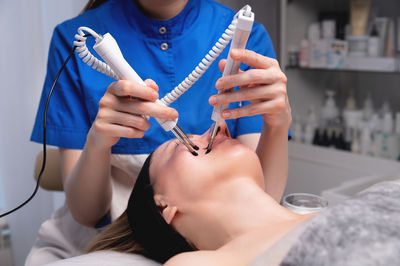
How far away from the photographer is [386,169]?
2.04m

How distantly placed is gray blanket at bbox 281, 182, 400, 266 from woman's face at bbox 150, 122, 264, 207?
0.94ft

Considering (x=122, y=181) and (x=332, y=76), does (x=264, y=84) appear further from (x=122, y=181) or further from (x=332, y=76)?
(x=332, y=76)

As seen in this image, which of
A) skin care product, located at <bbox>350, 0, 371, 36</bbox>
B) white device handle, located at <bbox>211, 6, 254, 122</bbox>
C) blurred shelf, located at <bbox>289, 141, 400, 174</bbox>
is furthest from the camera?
skin care product, located at <bbox>350, 0, 371, 36</bbox>

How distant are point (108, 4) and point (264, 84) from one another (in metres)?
0.62

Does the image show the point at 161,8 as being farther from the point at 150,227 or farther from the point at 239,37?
the point at 150,227

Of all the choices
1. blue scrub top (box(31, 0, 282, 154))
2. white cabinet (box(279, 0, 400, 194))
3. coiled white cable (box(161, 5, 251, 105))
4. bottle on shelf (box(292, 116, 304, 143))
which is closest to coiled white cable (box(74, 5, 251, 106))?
coiled white cable (box(161, 5, 251, 105))

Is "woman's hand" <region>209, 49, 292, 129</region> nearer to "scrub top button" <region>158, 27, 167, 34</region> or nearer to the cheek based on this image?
the cheek

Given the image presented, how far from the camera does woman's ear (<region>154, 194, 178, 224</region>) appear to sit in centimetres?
83

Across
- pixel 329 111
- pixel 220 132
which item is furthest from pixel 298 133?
pixel 220 132

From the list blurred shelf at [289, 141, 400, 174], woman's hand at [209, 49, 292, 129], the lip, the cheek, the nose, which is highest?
woman's hand at [209, 49, 292, 129]

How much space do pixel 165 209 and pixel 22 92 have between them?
124 centimetres

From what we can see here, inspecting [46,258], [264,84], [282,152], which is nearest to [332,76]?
[282,152]

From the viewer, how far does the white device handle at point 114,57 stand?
715mm

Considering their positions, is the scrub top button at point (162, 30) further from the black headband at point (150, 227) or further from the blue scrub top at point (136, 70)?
the black headband at point (150, 227)
